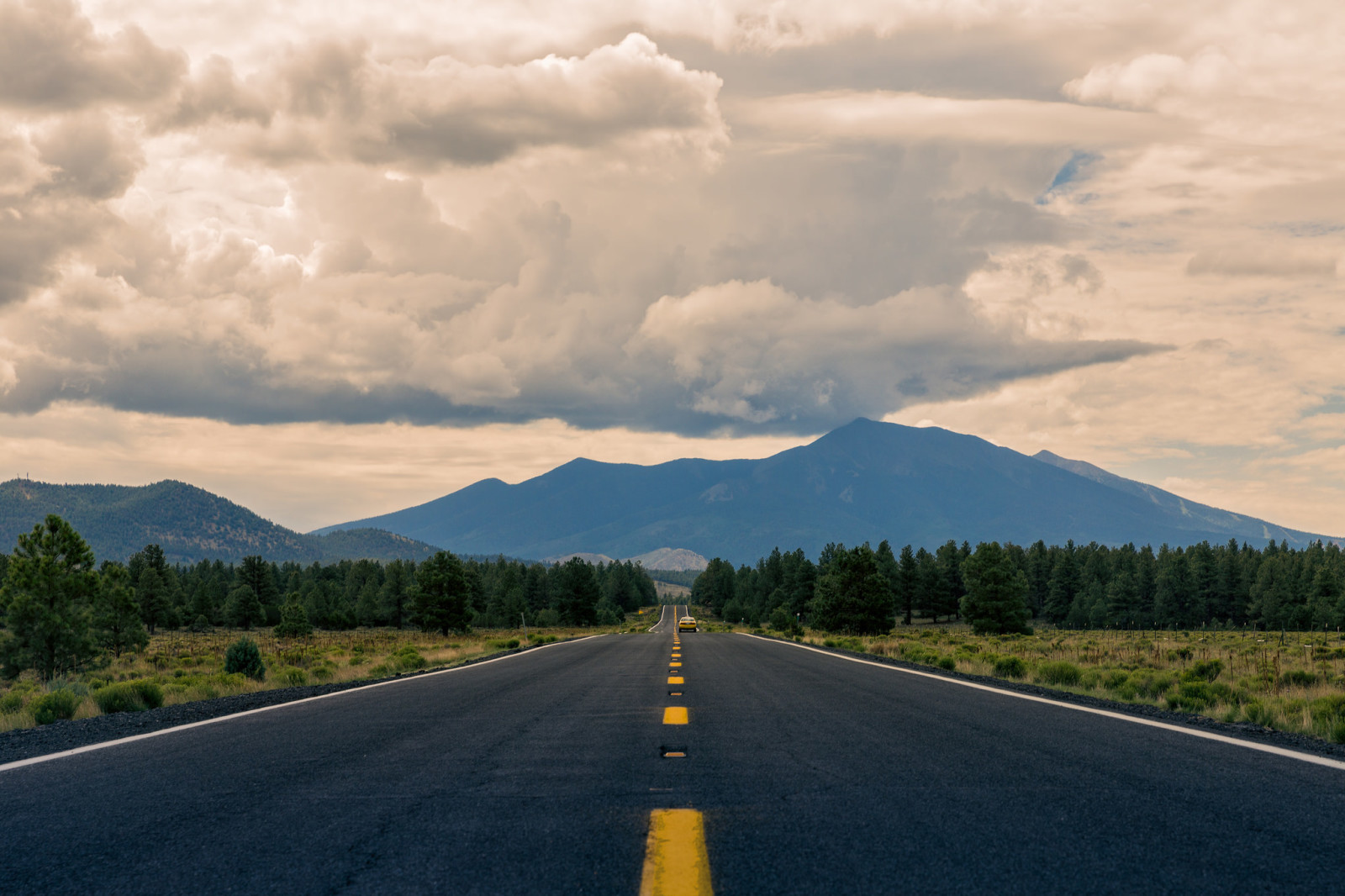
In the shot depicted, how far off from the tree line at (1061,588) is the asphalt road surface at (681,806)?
59948 millimetres

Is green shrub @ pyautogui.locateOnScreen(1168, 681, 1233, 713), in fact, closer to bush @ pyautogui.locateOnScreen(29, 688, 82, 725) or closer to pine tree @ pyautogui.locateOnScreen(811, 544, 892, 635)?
bush @ pyautogui.locateOnScreen(29, 688, 82, 725)

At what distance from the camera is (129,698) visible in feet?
40.3

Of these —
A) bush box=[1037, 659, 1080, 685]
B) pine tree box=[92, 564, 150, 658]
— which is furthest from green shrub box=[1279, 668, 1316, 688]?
pine tree box=[92, 564, 150, 658]

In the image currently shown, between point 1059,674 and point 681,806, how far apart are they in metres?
13.7

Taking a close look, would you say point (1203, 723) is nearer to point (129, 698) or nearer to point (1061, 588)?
point (129, 698)

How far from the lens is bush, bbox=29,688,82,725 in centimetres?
1077

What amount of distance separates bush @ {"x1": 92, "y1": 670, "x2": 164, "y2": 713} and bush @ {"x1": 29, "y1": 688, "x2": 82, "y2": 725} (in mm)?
548

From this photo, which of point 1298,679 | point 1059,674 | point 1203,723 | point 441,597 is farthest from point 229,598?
point 1203,723

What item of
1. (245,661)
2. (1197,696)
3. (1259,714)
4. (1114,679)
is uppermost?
(1259,714)

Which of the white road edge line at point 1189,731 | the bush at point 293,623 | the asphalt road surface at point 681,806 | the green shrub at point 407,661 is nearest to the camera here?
the asphalt road surface at point 681,806

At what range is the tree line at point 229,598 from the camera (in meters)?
35.9

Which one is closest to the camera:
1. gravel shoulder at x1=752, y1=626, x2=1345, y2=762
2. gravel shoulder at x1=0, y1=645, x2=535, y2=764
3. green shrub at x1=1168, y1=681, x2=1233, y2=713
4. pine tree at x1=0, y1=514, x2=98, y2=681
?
gravel shoulder at x1=752, y1=626, x2=1345, y2=762

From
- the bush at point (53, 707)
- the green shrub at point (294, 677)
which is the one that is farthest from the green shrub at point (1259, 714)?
the green shrub at point (294, 677)

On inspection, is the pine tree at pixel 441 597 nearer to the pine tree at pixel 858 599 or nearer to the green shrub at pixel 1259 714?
the pine tree at pixel 858 599
